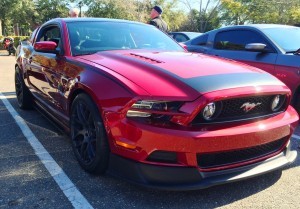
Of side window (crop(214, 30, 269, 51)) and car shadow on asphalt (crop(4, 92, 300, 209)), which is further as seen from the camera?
side window (crop(214, 30, 269, 51))

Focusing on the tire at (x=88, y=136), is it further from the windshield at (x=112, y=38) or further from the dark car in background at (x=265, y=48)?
the dark car in background at (x=265, y=48)

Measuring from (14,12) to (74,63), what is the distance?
3189cm

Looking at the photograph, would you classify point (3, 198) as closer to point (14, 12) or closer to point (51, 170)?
point (51, 170)

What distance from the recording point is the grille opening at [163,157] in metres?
2.50

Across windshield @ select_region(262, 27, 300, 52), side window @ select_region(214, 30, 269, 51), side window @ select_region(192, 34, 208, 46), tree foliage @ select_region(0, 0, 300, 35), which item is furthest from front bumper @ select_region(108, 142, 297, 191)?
tree foliage @ select_region(0, 0, 300, 35)

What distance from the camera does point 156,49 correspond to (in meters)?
3.99

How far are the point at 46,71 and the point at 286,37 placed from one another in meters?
3.67

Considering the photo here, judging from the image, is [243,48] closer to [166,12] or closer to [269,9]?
[269,9]

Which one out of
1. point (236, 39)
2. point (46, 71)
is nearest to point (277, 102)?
point (46, 71)

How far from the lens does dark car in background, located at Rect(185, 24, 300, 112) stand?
480 centimetres

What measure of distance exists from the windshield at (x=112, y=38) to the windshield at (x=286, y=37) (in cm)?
182

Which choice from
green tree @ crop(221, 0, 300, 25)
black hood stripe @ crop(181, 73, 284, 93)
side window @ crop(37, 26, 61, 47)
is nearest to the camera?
black hood stripe @ crop(181, 73, 284, 93)

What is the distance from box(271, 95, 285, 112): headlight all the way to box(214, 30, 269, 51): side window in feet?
8.14

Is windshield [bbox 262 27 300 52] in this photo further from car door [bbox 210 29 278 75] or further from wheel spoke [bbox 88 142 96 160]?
wheel spoke [bbox 88 142 96 160]
